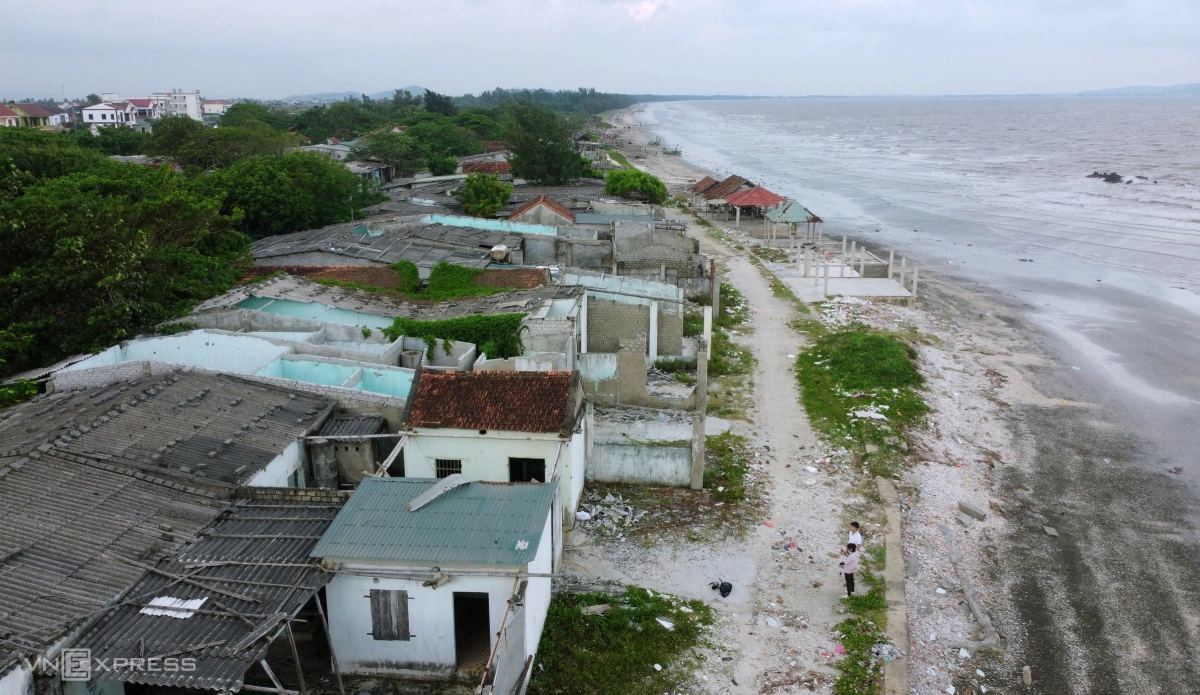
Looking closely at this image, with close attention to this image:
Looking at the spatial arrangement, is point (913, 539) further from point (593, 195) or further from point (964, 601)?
point (593, 195)

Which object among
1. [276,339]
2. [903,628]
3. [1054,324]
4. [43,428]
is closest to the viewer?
[903,628]

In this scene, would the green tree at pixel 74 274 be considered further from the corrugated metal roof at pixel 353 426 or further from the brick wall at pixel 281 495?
the brick wall at pixel 281 495

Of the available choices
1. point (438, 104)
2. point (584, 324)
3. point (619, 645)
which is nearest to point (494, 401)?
point (619, 645)

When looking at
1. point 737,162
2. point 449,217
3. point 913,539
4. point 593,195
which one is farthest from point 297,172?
point 737,162

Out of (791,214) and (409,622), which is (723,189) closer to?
(791,214)

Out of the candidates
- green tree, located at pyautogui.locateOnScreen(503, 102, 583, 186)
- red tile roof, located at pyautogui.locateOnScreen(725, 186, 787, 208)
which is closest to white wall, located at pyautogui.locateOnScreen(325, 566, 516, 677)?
red tile roof, located at pyautogui.locateOnScreen(725, 186, 787, 208)

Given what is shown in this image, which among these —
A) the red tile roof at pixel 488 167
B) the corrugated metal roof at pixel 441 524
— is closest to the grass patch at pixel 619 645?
the corrugated metal roof at pixel 441 524
